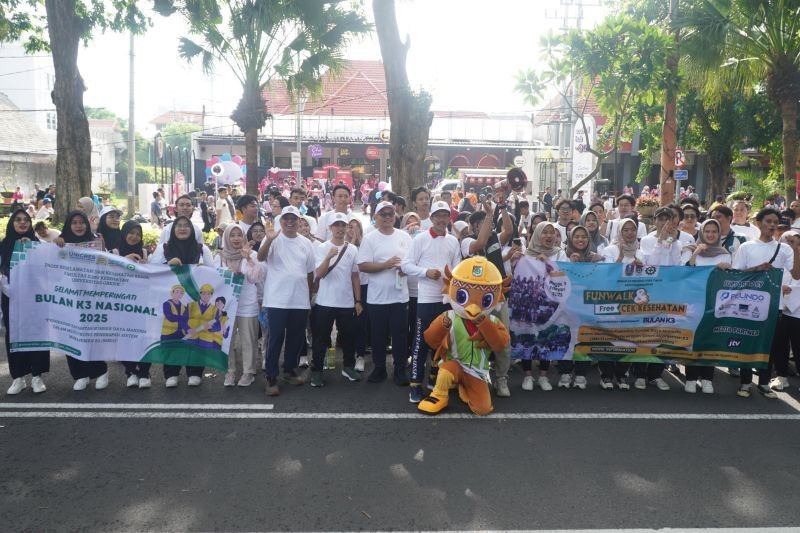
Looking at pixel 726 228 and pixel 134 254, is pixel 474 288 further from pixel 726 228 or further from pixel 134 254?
pixel 726 228

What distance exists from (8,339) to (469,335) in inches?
165

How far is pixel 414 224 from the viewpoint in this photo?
328 inches

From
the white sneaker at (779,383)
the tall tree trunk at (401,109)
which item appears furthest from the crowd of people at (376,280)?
the tall tree trunk at (401,109)

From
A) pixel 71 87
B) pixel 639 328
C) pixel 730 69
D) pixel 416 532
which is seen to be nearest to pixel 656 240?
pixel 639 328

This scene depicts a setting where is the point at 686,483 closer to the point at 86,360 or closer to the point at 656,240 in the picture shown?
the point at 656,240

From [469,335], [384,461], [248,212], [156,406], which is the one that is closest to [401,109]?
[248,212]

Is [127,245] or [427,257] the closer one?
[427,257]

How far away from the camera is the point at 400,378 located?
281 inches

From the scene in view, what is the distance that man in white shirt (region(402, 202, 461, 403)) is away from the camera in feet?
21.9

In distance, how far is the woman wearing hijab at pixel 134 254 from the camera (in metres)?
6.91

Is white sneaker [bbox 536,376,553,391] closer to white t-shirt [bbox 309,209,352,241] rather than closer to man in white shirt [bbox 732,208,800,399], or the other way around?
man in white shirt [bbox 732,208,800,399]

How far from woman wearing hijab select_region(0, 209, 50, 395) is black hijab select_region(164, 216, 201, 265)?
125 centimetres

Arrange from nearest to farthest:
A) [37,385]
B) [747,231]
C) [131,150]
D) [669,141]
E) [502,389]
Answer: [37,385] < [502,389] < [747,231] < [669,141] < [131,150]

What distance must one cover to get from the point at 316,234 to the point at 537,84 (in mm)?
3714
